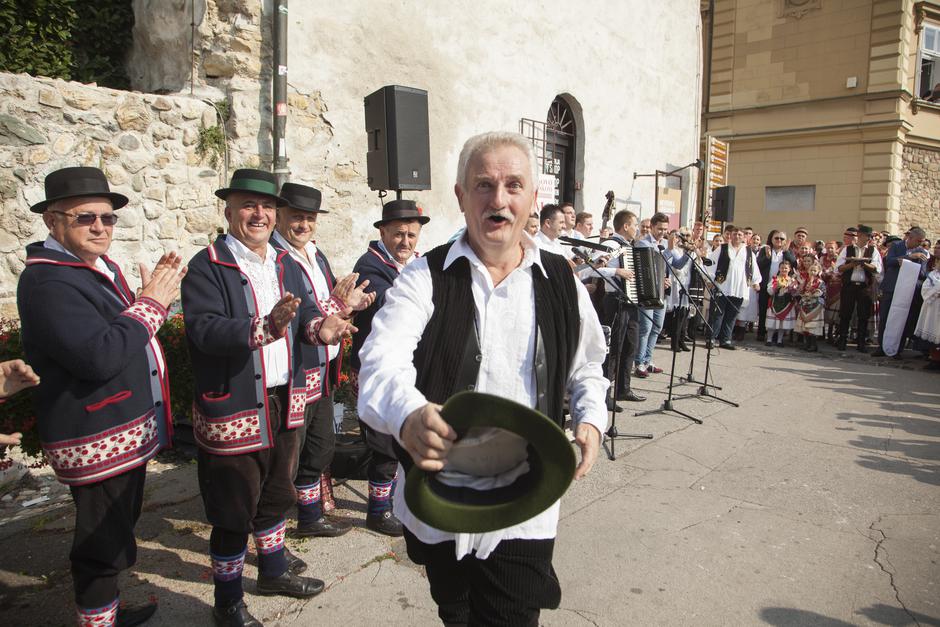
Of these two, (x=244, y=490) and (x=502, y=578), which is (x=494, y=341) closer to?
(x=502, y=578)

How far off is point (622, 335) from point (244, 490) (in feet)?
16.2

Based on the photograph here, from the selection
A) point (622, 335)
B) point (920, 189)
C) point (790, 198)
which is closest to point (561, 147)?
point (622, 335)

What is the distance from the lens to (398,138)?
6246 mm

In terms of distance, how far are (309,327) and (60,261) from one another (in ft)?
3.65

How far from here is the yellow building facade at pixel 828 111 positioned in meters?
18.5

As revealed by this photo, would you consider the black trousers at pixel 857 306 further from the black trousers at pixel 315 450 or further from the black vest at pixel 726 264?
the black trousers at pixel 315 450

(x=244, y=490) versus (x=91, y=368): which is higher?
(x=91, y=368)

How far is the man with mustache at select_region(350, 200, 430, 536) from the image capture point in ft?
12.6

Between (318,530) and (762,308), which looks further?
(762,308)

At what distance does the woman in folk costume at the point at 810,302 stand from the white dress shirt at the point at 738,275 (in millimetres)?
854

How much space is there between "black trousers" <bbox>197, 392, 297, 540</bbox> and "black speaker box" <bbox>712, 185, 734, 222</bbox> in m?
13.7

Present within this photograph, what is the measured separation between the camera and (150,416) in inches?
103

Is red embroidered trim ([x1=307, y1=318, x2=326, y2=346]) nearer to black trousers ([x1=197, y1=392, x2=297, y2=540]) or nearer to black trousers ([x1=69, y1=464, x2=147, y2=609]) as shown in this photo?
black trousers ([x1=197, y1=392, x2=297, y2=540])

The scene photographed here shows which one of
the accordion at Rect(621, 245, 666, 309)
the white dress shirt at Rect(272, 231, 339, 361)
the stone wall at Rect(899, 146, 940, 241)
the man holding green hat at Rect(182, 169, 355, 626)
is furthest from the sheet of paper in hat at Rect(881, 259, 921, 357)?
the stone wall at Rect(899, 146, 940, 241)
